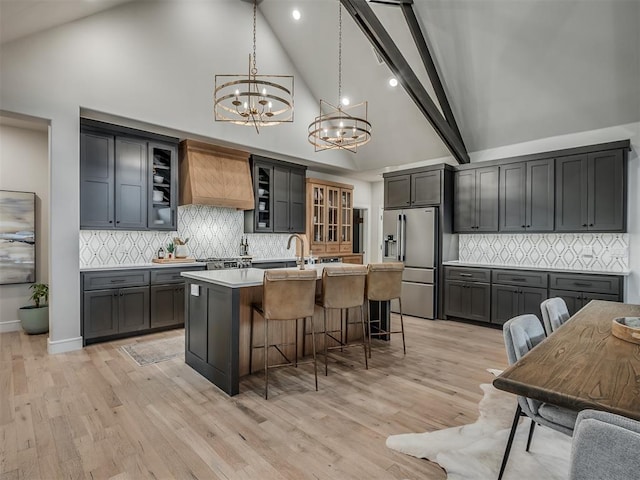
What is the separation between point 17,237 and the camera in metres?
5.10

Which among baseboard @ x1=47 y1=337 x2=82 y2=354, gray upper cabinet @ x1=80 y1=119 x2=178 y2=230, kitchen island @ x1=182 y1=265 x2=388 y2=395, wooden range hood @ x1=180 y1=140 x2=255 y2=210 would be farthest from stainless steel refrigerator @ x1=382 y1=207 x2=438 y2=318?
baseboard @ x1=47 y1=337 x2=82 y2=354

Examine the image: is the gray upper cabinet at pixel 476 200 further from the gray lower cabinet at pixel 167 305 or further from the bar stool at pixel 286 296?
the gray lower cabinet at pixel 167 305

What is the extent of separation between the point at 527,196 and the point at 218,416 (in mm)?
5125

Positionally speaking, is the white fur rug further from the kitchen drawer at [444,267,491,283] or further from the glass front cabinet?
the glass front cabinet

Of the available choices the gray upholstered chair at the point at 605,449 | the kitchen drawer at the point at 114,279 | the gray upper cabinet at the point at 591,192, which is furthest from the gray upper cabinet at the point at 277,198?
the gray upholstered chair at the point at 605,449

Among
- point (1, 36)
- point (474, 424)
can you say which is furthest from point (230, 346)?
point (1, 36)

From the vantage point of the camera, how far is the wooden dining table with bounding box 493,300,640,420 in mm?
1211

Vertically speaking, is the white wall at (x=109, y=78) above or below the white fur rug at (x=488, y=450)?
above

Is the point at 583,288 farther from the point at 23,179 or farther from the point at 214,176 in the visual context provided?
Result: the point at 23,179

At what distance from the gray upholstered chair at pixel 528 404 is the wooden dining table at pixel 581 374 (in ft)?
0.49

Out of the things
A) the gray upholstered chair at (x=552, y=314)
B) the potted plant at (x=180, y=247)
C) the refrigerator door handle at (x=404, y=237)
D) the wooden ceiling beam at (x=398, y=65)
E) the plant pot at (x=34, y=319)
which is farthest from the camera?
the refrigerator door handle at (x=404, y=237)

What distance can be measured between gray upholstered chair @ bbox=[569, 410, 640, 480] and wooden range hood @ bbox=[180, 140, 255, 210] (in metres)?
5.21

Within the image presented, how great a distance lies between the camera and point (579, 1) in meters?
3.80

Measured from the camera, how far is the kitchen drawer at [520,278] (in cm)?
→ 501
